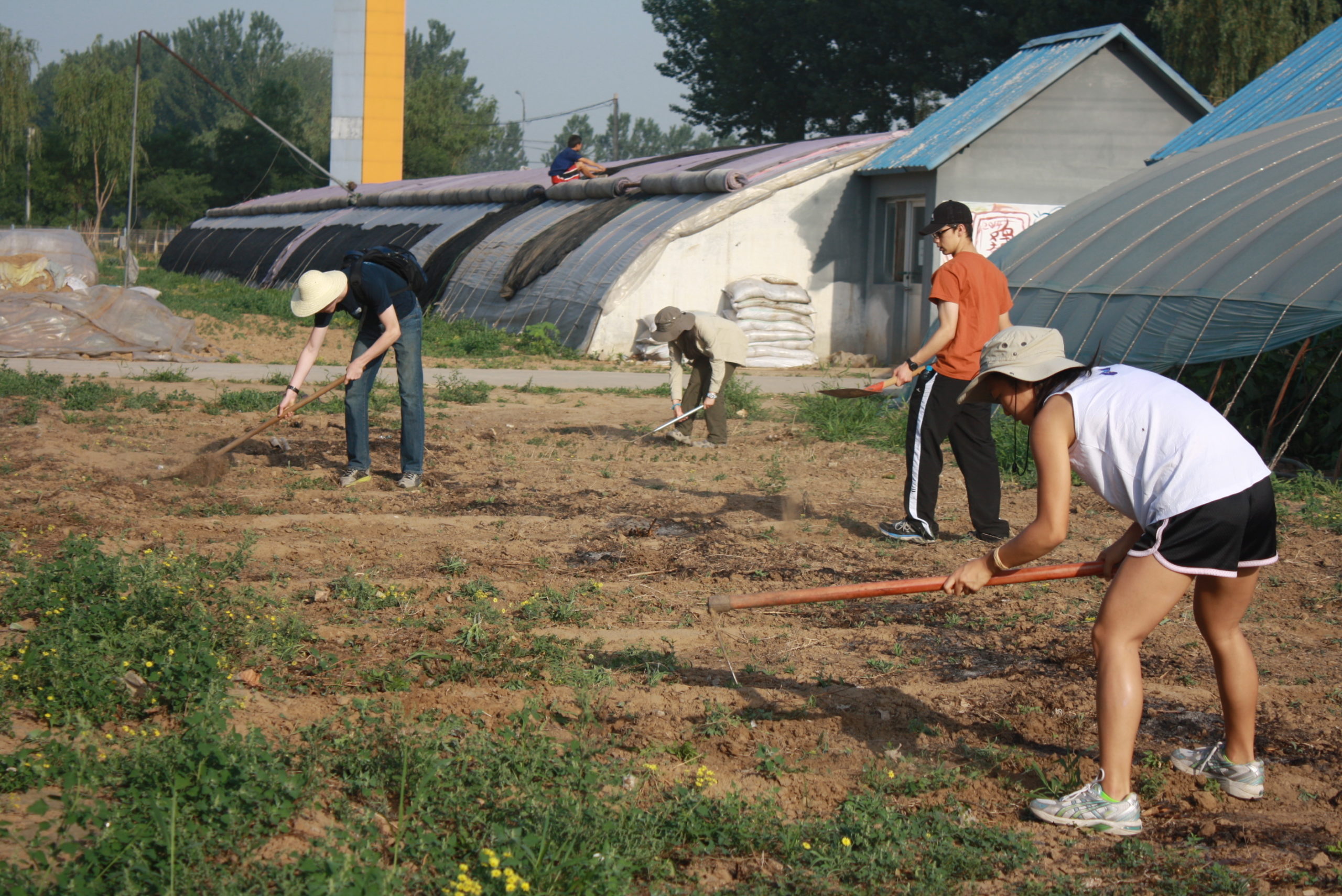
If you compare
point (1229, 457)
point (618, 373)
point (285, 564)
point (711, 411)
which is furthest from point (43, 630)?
point (618, 373)

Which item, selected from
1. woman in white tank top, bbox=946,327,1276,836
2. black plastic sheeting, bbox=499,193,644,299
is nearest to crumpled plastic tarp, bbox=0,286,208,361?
black plastic sheeting, bbox=499,193,644,299

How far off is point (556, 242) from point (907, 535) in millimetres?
13383

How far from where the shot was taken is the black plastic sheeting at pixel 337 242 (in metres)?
24.7

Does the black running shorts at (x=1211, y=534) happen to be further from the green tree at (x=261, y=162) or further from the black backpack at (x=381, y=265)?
the green tree at (x=261, y=162)

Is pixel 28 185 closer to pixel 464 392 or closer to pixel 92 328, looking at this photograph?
pixel 92 328

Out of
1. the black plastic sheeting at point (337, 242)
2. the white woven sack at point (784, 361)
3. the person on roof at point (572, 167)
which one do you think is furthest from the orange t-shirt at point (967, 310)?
the black plastic sheeting at point (337, 242)

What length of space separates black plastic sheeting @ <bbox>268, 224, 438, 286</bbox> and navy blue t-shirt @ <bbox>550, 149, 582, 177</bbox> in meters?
3.06

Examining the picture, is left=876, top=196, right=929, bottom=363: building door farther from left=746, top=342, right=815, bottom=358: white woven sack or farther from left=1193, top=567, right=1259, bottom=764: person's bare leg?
left=1193, top=567, right=1259, bottom=764: person's bare leg

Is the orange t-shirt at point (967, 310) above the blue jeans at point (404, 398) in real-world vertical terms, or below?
above

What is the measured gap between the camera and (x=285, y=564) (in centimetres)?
599

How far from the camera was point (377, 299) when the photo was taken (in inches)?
295

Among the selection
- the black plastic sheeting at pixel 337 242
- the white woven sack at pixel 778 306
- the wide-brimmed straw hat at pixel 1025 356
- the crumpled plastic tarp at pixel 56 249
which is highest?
the black plastic sheeting at pixel 337 242

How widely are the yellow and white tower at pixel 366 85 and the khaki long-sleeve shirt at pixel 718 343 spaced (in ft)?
101

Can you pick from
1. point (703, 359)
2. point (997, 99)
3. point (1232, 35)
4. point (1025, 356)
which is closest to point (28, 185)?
point (997, 99)
